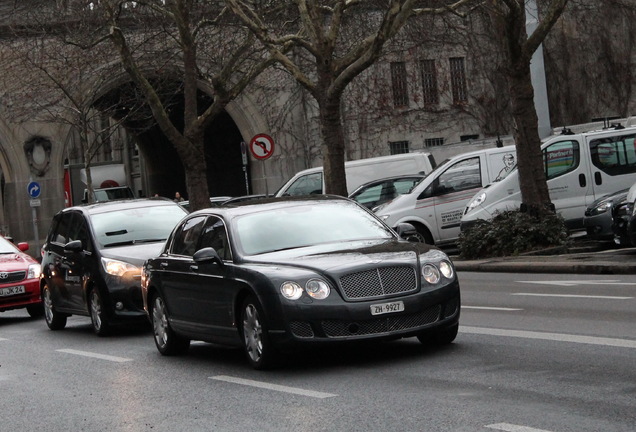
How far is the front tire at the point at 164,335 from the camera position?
511 inches

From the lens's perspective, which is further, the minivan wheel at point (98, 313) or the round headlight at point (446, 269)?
the minivan wheel at point (98, 313)

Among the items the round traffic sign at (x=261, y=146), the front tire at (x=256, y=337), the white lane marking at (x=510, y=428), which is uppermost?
the round traffic sign at (x=261, y=146)

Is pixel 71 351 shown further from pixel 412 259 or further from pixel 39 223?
pixel 39 223

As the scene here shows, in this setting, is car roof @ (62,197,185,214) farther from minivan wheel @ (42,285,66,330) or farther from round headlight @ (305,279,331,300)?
round headlight @ (305,279,331,300)

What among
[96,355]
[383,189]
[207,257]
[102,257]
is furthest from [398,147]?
[207,257]

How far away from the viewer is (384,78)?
48.0 m

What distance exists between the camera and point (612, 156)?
80.2ft

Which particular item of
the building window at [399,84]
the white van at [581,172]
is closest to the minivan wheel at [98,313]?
the white van at [581,172]

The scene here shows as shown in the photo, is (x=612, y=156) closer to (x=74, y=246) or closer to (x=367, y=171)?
(x=367, y=171)

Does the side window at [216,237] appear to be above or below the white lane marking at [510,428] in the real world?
above

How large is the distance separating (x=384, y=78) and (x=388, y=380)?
3878 cm

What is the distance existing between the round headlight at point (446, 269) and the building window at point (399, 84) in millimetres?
37407

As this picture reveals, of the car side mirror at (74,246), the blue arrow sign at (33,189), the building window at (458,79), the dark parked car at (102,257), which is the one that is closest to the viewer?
the dark parked car at (102,257)

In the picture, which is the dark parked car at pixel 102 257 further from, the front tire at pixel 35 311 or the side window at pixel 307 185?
the side window at pixel 307 185
